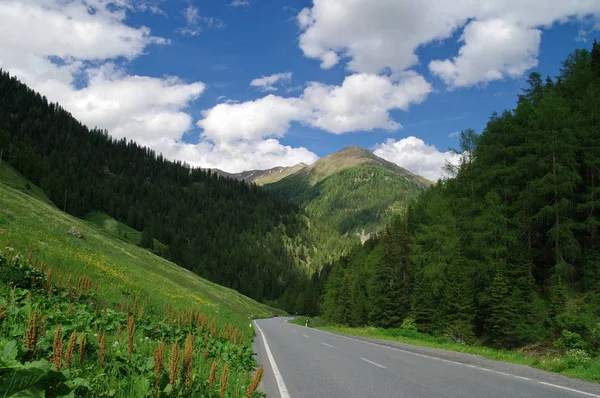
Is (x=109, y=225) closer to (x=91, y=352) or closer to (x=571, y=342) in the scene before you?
(x=571, y=342)

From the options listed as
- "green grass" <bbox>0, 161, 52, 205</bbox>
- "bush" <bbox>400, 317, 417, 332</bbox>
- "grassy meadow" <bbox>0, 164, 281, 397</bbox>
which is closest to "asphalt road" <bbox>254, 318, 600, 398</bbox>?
"grassy meadow" <bbox>0, 164, 281, 397</bbox>

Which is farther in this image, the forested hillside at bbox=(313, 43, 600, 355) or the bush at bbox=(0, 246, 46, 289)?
the forested hillside at bbox=(313, 43, 600, 355)

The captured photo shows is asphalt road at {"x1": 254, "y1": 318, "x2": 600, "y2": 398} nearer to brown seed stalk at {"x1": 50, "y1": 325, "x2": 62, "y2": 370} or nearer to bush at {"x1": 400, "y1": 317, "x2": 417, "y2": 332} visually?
brown seed stalk at {"x1": 50, "y1": 325, "x2": 62, "y2": 370}

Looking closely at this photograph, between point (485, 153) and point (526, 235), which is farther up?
point (485, 153)

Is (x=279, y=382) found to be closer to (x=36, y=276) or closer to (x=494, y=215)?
(x=36, y=276)

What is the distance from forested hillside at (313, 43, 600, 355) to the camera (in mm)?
27078

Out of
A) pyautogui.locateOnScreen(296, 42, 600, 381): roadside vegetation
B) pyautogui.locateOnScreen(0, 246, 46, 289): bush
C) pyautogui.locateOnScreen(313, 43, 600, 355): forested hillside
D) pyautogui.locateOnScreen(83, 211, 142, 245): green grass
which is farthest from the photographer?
pyautogui.locateOnScreen(83, 211, 142, 245): green grass

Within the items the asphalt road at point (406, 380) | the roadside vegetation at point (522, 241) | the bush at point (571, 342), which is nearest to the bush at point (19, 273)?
the asphalt road at point (406, 380)

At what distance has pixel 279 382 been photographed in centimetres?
1035

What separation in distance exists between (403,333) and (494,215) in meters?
13.2

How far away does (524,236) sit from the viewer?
111 ft

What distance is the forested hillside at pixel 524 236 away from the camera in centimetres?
2708

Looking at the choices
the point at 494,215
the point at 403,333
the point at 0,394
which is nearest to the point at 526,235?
the point at 494,215

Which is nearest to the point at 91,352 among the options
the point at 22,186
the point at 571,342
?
the point at 571,342
